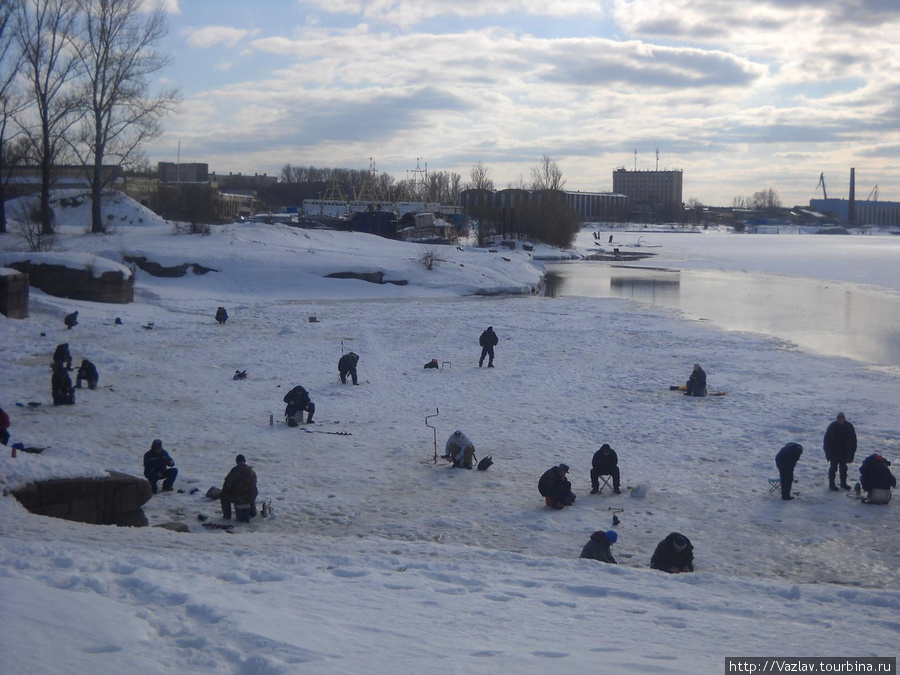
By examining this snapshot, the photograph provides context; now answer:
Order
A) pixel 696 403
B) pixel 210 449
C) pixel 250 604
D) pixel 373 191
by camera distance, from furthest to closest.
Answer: pixel 373 191 → pixel 696 403 → pixel 210 449 → pixel 250 604

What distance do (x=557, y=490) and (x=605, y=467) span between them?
1.01 meters

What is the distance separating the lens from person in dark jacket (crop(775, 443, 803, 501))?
37.6 ft

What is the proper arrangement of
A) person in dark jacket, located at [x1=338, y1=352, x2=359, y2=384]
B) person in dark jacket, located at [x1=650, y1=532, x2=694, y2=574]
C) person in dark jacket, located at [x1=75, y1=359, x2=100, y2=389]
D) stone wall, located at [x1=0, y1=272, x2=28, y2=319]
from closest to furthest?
person in dark jacket, located at [x1=650, y1=532, x2=694, y2=574] < person in dark jacket, located at [x1=75, y1=359, x2=100, y2=389] < person in dark jacket, located at [x1=338, y1=352, x2=359, y2=384] < stone wall, located at [x1=0, y1=272, x2=28, y2=319]

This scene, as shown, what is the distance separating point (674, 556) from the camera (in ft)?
28.2

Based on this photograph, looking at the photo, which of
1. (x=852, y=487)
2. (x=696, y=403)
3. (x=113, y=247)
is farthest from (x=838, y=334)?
(x=113, y=247)

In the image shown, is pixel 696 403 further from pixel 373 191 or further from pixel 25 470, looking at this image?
pixel 373 191

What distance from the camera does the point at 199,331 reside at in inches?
1077

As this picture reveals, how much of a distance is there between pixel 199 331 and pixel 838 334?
71.0 feet

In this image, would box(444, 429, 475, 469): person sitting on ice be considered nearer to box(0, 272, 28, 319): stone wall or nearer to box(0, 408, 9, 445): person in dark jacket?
box(0, 408, 9, 445): person in dark jacket

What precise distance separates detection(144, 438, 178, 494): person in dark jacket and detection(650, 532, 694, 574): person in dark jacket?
255 inches

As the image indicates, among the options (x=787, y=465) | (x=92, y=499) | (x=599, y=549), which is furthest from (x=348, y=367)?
(x=599, y=549)

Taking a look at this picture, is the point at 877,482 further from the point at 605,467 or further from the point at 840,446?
the point at 605,467

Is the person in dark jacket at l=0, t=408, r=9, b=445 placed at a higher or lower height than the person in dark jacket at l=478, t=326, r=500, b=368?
lower

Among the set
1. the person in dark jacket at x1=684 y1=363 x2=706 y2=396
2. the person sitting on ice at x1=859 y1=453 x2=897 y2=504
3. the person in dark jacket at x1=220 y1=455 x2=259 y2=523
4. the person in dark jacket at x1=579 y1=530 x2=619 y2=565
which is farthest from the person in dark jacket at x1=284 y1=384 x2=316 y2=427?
the person sitting on ice at x1=859 y1=453 x2=897 y2=504
